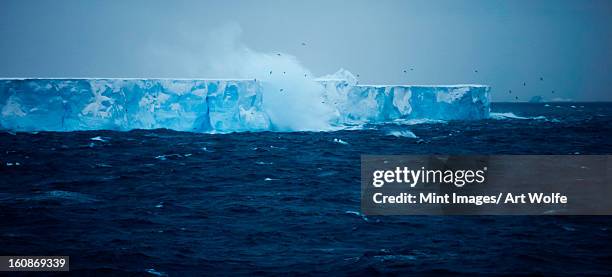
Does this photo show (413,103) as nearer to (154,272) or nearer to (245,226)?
(245,226)

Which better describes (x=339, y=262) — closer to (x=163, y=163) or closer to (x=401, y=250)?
(x=401, y=250)

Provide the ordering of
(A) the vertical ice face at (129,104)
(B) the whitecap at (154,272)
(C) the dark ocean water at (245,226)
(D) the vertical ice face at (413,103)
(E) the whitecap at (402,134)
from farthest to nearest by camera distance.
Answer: (D) the vertical ice face at (413,103)
(E) the whitecap at (402,134)
(A) the vertical ice face at (129,104)
(C) the dark ocean water at (245,226)
(B) the whitecap at (154,272)

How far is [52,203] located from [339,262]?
7.12 metres

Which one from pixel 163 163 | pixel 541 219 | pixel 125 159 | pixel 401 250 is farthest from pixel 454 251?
pixel 125 159

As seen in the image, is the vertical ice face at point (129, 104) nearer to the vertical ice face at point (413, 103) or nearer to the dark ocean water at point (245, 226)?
the dark ocean water at point (245, 226)

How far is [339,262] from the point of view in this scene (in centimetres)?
819

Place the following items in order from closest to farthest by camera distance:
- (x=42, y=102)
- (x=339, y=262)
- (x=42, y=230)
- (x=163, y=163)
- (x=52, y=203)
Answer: (x=339, y=262) → (x=42, y=230) → (x=52, y=203) → (x=163, y=163) → (x=42, y=102)

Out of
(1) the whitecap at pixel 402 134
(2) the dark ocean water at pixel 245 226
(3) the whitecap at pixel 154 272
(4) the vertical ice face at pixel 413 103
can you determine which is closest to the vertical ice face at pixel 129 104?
(1) the whitecap at pixel 402 134

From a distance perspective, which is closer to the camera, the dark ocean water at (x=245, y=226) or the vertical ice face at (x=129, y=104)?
the dark ocean water at (x=245, y=226)

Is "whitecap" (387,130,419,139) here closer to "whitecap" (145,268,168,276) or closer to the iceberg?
the iceberg

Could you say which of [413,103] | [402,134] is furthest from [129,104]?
[413,103]

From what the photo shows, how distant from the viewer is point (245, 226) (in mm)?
10234

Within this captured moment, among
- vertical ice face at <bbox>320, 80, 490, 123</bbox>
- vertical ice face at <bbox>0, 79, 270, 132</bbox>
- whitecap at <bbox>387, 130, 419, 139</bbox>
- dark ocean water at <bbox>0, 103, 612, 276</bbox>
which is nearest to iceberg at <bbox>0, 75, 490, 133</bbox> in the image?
vertical ice face at <bbox>0, 79, 270, 132</bbox>

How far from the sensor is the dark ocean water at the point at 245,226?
8.18m
